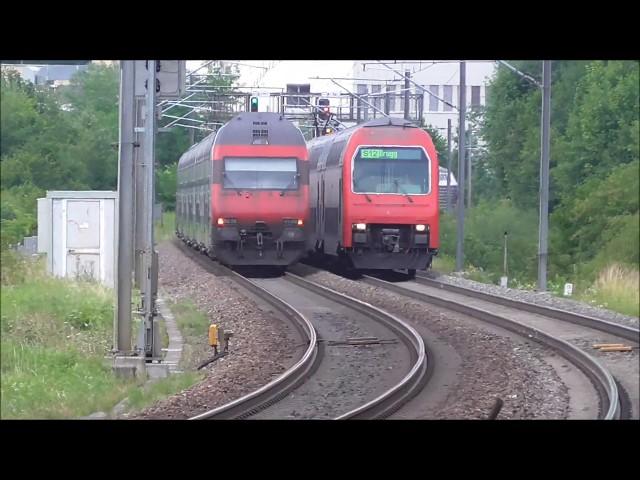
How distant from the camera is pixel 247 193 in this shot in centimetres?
892

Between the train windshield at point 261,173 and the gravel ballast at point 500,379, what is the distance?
205cm

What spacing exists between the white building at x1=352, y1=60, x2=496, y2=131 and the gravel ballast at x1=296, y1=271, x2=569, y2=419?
1447mm

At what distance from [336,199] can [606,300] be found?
3.61 m

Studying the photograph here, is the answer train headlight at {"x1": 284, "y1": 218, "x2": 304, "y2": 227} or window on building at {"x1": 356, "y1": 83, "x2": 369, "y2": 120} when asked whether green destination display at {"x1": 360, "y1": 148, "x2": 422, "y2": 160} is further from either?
train headlight at {"x1": 284, "y1": 218, "x2": 304, "y2": 227}

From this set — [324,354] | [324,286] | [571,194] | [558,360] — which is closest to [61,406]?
[324,354]

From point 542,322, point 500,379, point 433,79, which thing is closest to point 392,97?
point 433,79

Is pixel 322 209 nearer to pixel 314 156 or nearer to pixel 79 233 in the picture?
pixel 314 156

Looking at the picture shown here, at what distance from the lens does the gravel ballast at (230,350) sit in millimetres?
6512

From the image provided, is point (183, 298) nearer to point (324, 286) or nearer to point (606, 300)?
point (324, 286)

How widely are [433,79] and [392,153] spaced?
7.59 feet

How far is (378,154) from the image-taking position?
895 centimetres

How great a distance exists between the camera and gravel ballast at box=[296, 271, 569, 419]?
5758mm

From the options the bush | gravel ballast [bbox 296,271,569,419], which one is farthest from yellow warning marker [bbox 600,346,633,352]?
the bush

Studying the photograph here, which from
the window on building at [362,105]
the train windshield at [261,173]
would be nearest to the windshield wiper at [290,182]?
the train windshield at [261,173]
